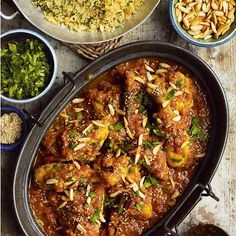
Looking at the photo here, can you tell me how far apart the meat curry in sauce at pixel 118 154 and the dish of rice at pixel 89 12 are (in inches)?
14.0

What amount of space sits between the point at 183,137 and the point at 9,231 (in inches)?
62.5

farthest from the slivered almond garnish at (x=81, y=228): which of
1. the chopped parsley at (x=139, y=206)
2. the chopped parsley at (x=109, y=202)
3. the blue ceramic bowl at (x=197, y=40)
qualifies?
the blue ceramic bowl at (x=197, y=40)

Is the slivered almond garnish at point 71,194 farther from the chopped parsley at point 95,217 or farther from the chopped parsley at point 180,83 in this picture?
the chopped parsley at point 180,83

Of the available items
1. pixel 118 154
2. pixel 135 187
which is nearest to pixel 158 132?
pixel 118 154

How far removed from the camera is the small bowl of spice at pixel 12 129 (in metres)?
4.70

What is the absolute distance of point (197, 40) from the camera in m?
4.75

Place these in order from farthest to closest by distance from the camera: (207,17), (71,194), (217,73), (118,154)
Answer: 1. (217,73)
2. (207,17)
3. (118,154)
4. (71,194)

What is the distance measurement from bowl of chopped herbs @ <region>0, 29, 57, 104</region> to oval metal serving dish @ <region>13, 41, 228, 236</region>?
208mm

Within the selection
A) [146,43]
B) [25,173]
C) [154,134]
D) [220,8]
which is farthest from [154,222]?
[220,8]

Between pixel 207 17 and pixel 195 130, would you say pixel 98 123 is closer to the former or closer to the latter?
pixel 195 130

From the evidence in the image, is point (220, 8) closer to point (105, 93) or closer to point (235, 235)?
point (105, 93)

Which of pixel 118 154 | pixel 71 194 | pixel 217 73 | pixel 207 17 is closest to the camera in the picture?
pixel 71 194

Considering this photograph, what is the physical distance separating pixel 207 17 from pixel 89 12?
0.94m

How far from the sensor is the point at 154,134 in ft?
15.3
